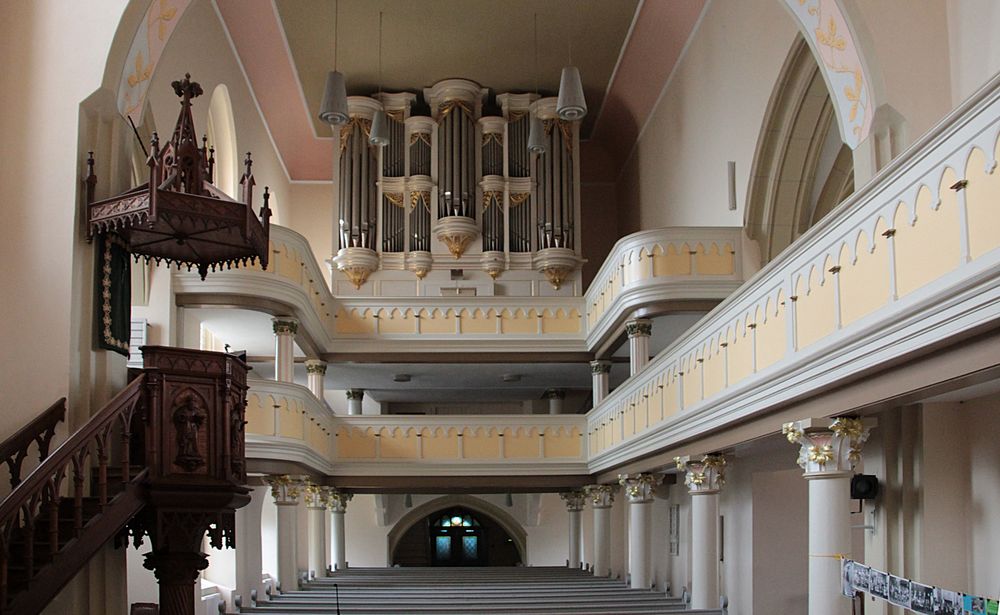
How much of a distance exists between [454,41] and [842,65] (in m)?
12.6

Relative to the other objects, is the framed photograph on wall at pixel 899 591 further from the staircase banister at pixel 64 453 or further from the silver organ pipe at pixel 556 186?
the silver organ pipe at pixel 556 186

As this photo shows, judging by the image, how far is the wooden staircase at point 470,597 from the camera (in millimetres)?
13453

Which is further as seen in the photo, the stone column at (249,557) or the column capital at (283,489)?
the column capital at (283,489)

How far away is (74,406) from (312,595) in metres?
8.81

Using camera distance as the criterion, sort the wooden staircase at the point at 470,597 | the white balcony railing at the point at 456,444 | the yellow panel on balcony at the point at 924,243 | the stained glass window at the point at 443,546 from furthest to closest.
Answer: the stained glass window at the point at 443,546
the white balcony railing at the point at 456,444
the wooden staircase at the point at 470,597
the yellow panel on balcony at the point at 924,243

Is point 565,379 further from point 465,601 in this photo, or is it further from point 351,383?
point 465,601

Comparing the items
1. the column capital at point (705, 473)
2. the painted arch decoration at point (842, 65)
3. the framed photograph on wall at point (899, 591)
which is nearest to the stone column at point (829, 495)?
the framed photograph on wall at point (899, 591)

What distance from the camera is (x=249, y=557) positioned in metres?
18.0

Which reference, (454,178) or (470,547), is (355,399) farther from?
(470,547)

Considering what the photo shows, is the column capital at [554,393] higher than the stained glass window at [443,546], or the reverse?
the column capital at [554,393]

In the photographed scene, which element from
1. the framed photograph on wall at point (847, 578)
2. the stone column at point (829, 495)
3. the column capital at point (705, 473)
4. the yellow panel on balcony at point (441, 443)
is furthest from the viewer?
the yellow panel on balcony at point (441, 443)

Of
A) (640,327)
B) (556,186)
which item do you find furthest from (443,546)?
(640,327)

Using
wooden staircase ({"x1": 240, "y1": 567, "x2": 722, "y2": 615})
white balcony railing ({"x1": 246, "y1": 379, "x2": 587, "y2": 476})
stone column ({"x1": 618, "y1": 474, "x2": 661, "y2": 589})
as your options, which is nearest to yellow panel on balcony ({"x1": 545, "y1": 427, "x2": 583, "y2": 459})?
white balcony railing ({"x1": 246, "y1": 379, "x2": 587, "y2": 476})

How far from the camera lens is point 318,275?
20.8 m
